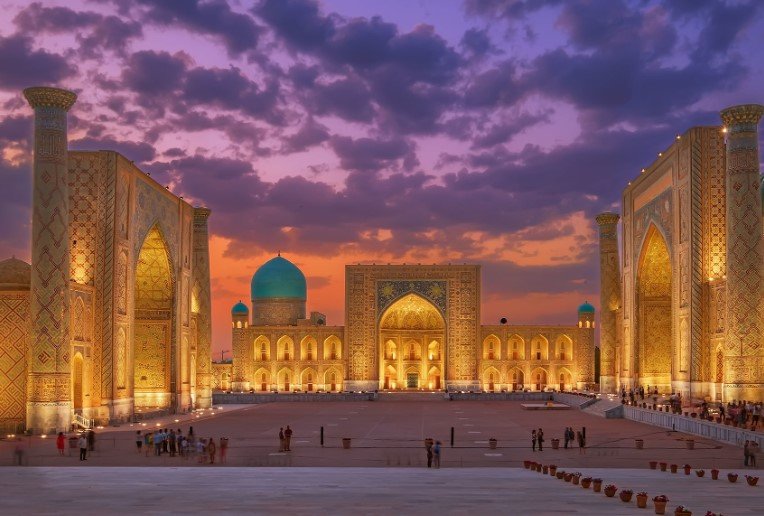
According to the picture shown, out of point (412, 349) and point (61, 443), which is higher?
point (412, 349)

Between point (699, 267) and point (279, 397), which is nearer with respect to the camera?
point (699, 267)

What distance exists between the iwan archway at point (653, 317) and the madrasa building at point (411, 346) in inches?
759

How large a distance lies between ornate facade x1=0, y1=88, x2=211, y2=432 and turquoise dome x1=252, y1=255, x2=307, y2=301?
25.0 m

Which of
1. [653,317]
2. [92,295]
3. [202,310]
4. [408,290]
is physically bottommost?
[653,317]

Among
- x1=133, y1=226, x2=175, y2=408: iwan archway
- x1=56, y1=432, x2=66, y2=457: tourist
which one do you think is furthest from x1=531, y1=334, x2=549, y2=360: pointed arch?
x1=56, y1=432, x2=66, y2=457: tourist

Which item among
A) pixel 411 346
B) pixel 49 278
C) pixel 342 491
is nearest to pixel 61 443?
pixel 49 278

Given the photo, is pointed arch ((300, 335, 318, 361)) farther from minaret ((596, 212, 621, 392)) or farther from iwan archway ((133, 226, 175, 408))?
iwan archway ((133, 226, 175, 408))

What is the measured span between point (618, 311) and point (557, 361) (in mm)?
16196

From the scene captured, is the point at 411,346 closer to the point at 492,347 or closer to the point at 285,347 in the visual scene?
the point at 492,347

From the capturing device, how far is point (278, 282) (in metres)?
69.3

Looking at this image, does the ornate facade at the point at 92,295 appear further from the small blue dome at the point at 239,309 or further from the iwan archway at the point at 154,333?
the small blue dome at the point at 239,309

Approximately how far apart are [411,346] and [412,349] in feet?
0.70

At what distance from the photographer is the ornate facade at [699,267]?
3111 centimetres

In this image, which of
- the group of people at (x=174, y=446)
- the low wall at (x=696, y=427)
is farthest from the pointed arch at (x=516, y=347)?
the group of people at (x=174, y=446)
